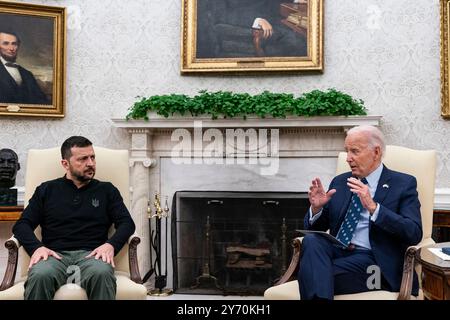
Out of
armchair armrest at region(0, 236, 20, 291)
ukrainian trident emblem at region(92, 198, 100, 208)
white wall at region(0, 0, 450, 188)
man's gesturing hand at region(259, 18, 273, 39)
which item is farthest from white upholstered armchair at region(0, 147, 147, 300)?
man's gesturing hand at region(259, 18, 273, 39)

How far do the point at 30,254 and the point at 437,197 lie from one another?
335 cm

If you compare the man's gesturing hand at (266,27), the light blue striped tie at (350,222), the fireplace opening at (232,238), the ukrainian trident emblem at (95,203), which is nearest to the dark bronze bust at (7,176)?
the fireplace opening at (232,238)

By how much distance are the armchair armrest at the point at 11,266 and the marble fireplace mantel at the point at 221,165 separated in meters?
1.87

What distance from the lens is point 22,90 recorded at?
4980 mm

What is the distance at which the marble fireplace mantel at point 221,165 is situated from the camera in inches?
186

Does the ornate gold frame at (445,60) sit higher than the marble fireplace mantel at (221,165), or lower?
higher

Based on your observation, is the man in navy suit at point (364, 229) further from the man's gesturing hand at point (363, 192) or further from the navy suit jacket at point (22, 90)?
the navy suit jacket at point (22, 90)

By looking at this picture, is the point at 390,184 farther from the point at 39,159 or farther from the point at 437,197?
the point at 39,159

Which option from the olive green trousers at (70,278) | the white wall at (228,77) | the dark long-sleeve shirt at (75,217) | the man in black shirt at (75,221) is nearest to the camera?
the olive green trousers at (70,278)

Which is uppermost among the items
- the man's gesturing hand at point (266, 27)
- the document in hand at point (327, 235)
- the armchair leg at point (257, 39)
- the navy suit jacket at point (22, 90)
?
the man's gesturing hand at point (266, 27)

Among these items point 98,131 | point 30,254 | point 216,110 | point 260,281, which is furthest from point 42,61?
point 260,281

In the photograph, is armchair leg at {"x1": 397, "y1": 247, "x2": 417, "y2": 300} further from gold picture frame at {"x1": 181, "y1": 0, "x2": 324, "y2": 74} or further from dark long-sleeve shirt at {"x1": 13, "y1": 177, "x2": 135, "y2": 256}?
gold picture frame at {"x1": 181, "y1": 0, "x2": 324, "y2": 74}

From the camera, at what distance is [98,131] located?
16.7ft

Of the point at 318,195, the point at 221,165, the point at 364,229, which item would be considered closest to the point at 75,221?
the point at 318,195
